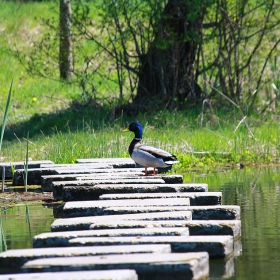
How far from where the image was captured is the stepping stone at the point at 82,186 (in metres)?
7.18

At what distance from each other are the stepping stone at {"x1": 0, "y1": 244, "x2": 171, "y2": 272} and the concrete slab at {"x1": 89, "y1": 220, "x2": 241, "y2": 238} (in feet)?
2.07

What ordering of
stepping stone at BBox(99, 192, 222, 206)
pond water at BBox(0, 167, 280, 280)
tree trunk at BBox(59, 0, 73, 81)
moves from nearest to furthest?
pond water at BBox(0, 167, 280, 280)
stepping stone at BBox(99, 192, 222, 206)
tree trunk at BBox(59, 0, 73, 81)

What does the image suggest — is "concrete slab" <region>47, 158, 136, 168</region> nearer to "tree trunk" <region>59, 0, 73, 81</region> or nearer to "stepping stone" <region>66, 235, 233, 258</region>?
"stepping stone" <region>66, 235, 233, 258</region>

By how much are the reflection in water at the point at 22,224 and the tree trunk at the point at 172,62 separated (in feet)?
28.8

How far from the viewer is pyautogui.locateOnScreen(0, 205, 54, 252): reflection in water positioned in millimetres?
5742

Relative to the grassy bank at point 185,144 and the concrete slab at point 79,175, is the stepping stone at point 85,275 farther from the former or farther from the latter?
the grassy bank at point 185,144

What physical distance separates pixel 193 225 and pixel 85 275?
1596 millimetres

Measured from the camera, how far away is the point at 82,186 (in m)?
7.23

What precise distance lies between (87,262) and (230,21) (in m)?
12.2

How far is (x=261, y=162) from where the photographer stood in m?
11.6

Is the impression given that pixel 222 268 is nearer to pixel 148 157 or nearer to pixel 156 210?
pixel 156 210

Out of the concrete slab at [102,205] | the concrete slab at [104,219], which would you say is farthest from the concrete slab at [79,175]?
the concrete slab at [104,219]

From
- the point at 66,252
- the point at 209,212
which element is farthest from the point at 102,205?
the point at 66,252

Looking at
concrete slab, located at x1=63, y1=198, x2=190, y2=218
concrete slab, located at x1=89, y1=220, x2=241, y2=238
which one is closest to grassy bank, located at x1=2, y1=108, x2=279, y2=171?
concrete slab, located at x1=63, y1=198, x2=190, y2=218
